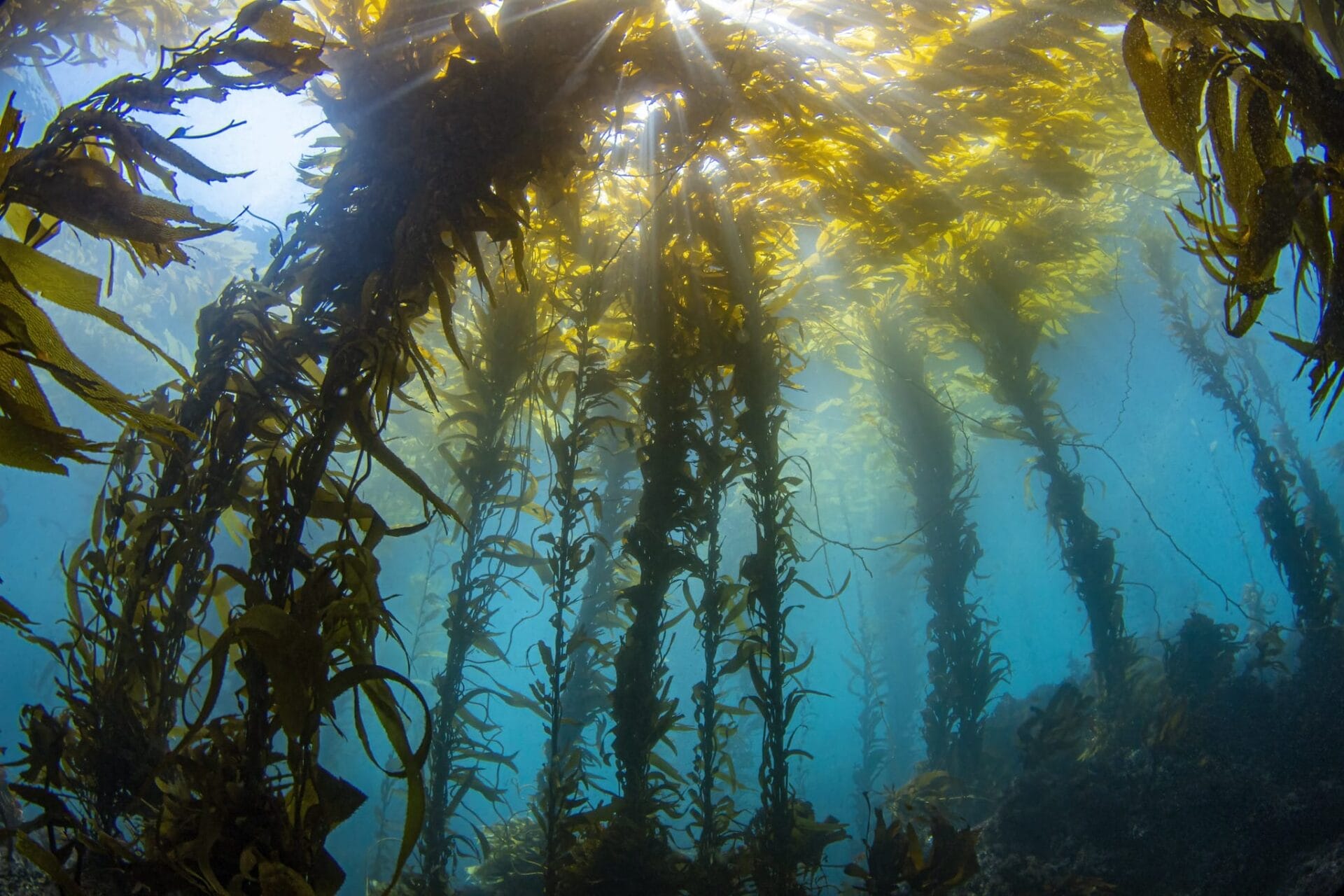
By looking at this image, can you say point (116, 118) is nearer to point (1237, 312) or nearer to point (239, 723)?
point (239, 723)

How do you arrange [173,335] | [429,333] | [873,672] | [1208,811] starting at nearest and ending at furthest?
[1208,811], [429,333], [873,672], [173,335]

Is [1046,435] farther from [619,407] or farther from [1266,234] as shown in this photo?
[1266,234]

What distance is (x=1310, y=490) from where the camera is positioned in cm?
1116

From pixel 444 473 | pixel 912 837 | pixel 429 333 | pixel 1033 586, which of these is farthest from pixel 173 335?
pixel 1033 586

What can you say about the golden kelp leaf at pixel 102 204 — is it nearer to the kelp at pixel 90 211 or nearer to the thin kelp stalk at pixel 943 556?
the kelp at pixel 90 211

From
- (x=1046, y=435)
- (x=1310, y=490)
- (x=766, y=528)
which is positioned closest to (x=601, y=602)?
(x=766, y=528)

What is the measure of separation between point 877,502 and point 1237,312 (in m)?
36.0

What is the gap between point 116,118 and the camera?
163 cm

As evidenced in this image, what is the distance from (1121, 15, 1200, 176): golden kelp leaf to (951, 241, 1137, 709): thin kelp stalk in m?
6.11

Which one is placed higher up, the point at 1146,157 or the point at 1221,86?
the point at 1146,157

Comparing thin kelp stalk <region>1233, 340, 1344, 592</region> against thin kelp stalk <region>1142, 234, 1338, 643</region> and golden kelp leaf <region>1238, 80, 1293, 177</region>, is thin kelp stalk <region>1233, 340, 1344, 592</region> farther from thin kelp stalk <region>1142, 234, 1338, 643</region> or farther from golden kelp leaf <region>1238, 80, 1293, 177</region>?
golden kelp leaf <region>1238, 80, 1293, 177</region>

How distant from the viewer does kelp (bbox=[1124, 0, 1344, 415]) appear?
5.08ft

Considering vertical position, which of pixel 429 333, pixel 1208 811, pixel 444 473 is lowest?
pixel 1208 811

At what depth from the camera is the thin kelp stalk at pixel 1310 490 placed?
1027cm
